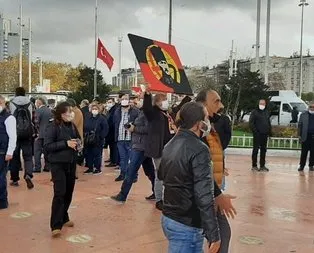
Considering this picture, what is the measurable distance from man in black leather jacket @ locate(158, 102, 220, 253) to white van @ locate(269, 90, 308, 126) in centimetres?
2456

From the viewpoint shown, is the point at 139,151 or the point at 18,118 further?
the point at 18,118

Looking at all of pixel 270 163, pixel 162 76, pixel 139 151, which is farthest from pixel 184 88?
pixel 270 163

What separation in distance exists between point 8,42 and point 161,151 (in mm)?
66055

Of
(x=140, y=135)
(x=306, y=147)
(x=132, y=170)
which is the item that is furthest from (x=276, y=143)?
(x=132, y=170)

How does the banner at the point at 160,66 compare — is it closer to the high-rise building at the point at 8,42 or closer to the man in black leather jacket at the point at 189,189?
the man in black leather jacket at the point at 189,189

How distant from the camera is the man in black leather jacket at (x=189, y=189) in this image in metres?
3.12

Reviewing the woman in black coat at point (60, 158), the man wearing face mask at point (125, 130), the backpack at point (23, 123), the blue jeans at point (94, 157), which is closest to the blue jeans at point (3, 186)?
the woman in black coat at point (60, 158)

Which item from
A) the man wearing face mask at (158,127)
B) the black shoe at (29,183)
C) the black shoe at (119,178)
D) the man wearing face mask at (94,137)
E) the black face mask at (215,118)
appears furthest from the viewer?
the man wearing face mask at (94,137)

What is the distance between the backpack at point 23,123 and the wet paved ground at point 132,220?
37.3 inches

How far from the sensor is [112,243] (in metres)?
5.25

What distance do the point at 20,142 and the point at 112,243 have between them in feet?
12.9

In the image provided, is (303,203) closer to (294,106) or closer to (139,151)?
(139,151)

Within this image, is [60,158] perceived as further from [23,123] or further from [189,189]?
[23,123]

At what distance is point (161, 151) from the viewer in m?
6.54
